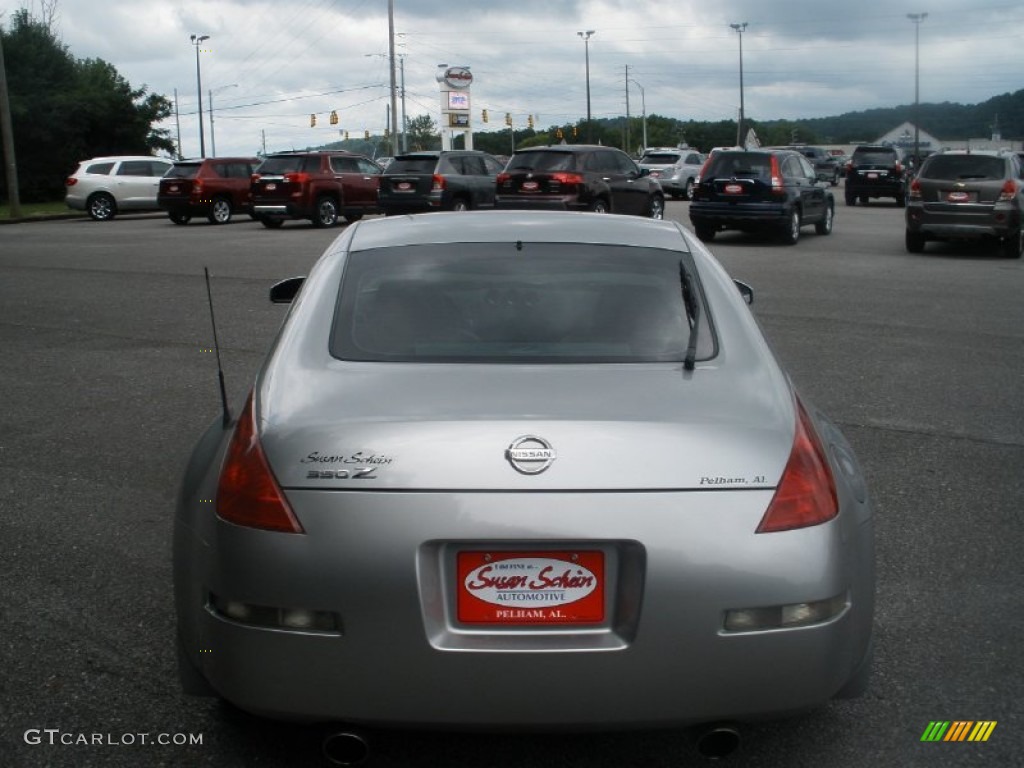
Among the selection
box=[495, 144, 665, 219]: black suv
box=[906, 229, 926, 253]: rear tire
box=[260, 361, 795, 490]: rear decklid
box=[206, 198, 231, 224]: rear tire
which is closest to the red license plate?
box=[260, 361, 795, 490]: rear decklid

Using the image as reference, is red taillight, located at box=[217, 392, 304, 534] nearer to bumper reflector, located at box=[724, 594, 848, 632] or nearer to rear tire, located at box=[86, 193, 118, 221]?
bumper reflector, located at box=[724, 594, 848, 632]

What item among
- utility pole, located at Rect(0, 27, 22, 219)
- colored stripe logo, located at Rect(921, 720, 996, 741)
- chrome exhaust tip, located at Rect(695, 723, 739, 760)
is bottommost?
colored stripe logo, located at Rect(921, 720, 996, 741)

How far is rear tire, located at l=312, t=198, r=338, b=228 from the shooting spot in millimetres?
30422

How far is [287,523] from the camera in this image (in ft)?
9.89

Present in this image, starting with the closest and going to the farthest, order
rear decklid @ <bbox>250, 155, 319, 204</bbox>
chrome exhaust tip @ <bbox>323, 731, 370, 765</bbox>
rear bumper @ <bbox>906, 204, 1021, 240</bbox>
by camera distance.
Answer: chrome exhaust tip @ <bbox>323, 731, 370, 765</bbox> → rear bumper @ <bbox>906, 204, 1021, 240</bbox> → rear decklid @ <bbox>250, 155, 319, 204</bbox>

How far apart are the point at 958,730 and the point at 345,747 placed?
1.76 m

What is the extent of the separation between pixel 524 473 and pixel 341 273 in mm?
1269

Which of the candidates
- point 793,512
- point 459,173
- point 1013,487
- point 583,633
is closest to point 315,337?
point 583,633

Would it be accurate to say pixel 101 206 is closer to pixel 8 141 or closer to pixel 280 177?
pixel 8 141

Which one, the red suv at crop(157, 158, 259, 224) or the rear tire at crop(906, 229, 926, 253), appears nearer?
the rear tire at crop(906, 229, 926, 253)

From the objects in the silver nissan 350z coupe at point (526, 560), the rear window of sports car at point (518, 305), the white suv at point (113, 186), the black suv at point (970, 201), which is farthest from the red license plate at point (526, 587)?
the white suv at point (113, 186)

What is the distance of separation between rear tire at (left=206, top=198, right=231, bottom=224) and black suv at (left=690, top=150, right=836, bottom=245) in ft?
48.3

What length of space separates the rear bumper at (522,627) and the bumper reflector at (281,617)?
18 mm

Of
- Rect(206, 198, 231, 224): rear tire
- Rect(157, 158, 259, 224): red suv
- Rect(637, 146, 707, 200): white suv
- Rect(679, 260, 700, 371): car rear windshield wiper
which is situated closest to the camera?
Rect(679, 260, 700, 371): car rear windshield wiper
